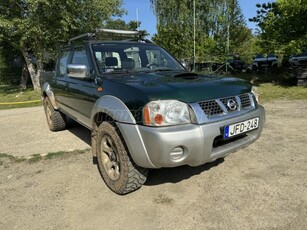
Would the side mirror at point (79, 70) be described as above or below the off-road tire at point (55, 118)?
above

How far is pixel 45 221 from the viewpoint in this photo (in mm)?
2889

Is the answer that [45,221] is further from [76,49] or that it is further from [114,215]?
[76,49]

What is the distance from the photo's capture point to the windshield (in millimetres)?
3885

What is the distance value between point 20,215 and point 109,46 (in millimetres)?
2424

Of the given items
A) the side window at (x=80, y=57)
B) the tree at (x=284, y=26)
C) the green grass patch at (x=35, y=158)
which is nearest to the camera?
the side window at (x=80, y=57)

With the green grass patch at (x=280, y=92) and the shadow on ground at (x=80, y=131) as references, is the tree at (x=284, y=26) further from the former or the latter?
the shadow on ground at (x=80, y=131)

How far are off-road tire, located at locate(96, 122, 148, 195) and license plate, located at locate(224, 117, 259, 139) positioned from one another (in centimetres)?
97

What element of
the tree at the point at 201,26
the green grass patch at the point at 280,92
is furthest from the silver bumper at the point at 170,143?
the tree at the point at 201,26

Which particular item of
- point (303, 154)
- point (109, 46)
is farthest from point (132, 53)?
point (303, 154)

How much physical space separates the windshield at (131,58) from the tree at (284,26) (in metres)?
7.99

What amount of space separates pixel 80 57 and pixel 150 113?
211 centimetres

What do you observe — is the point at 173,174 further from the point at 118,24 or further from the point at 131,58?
the point at 118,24

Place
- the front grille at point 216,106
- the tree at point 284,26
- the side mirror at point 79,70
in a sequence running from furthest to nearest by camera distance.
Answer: the tree at point 284,26 < the side mirror at point 79,70 < the front grille at point 216,106

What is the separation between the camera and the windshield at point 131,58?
12.7 ft
